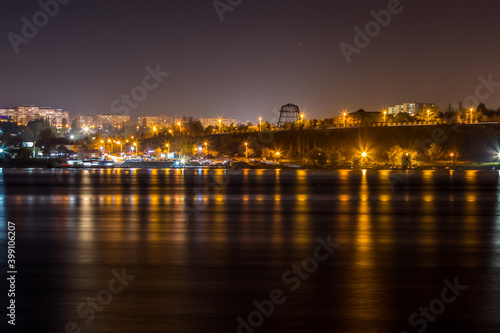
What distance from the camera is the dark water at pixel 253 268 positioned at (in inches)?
184

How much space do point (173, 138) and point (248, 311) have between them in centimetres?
8096

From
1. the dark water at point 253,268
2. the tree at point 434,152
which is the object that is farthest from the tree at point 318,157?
the dark water at point 253,268

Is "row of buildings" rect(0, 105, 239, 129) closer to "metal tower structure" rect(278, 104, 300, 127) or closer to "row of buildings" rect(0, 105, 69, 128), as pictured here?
"row of buildings" rect(0, 105, 69, 128)

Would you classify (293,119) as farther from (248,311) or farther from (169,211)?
(248,311)

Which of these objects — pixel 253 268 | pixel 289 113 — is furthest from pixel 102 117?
pixel 253 268

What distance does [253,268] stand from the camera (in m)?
6.33

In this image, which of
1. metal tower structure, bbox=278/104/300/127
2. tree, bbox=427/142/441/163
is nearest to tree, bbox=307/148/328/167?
tree, bbox=427/142/441/163

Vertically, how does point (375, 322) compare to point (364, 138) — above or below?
below

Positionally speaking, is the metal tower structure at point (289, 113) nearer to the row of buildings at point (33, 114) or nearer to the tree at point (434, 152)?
the tree at point (434, 152)

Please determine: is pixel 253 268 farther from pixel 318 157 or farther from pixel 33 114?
pixel 33 114

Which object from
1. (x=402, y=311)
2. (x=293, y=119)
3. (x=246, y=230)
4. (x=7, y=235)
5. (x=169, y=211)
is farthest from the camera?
(x=293, y=119)

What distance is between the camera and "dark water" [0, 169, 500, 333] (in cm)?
467

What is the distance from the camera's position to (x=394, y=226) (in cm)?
975

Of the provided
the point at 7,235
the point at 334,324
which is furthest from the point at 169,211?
the point at 334,324
